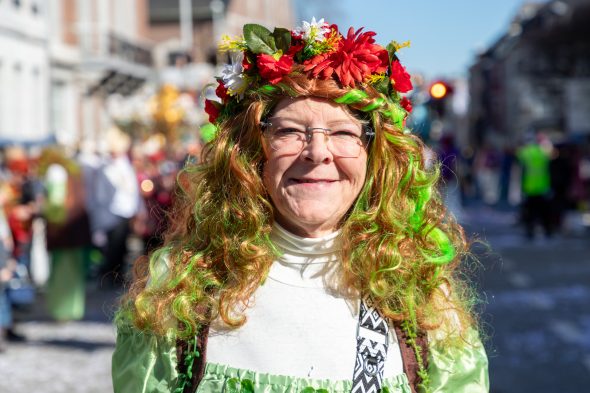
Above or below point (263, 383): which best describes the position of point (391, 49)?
above

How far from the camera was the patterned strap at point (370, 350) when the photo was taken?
7.82 feet

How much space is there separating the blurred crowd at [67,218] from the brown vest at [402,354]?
5091mm

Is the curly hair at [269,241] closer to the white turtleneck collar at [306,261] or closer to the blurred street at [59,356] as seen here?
the white turtleneck collar at [306,261]

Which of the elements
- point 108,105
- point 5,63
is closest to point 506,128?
point 108,105

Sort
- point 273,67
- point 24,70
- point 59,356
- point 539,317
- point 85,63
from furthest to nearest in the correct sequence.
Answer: point 85,63, point 24,70, point 539,317, point 59,356, point 273,67

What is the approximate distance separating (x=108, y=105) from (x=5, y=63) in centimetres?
936

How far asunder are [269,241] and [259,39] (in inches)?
19.3

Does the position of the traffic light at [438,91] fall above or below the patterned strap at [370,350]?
above

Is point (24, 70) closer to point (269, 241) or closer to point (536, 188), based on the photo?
point (536, 188)

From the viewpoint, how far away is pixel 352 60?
2484 millimetres

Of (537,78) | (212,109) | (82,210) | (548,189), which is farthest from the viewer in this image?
(537,78)

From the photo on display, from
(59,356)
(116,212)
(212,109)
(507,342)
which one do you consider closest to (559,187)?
(116,212)

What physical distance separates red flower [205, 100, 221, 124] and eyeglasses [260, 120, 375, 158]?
0.21 m

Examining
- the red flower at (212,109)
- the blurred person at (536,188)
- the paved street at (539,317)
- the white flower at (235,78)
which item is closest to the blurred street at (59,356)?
the paved street at (539,317)
